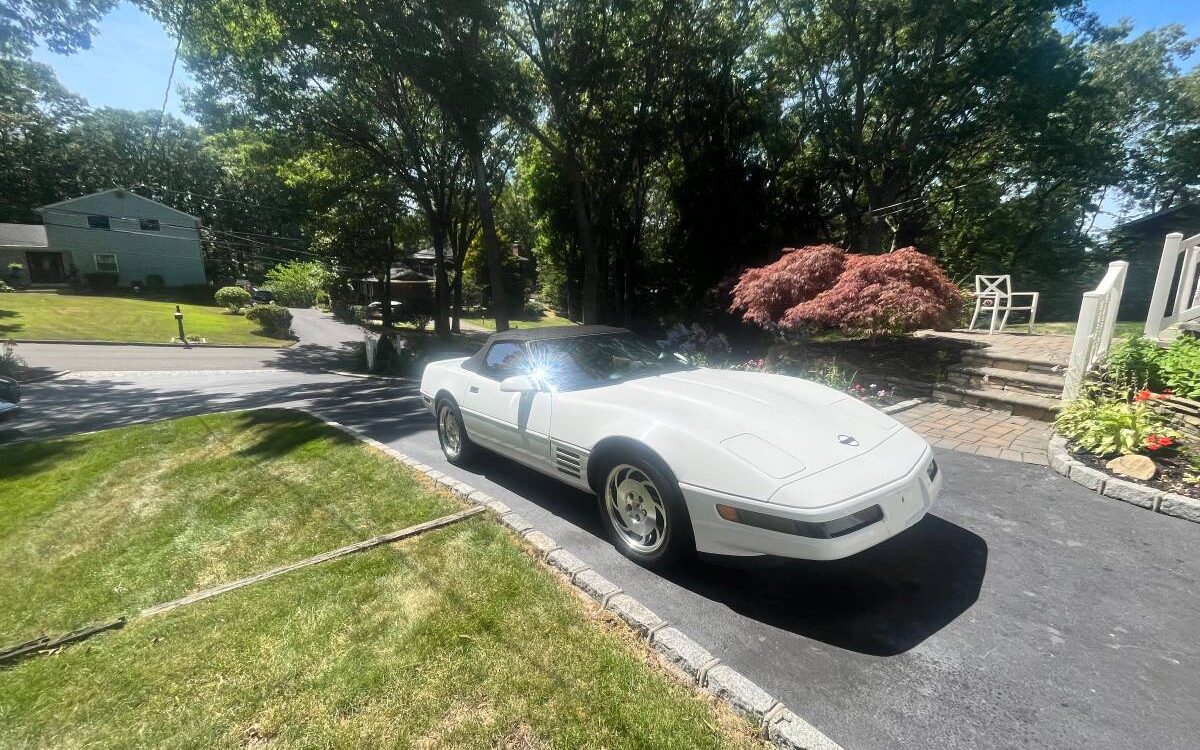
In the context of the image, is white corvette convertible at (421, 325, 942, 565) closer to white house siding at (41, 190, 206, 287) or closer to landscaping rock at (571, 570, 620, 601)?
landscaping rock at (571, 570, 620, 601)

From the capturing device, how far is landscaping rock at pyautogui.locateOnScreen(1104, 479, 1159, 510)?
338cm

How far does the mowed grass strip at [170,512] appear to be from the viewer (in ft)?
10.3

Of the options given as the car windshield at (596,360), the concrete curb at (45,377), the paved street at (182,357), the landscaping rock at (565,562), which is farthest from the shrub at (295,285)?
the landscaping rock at (565,562)

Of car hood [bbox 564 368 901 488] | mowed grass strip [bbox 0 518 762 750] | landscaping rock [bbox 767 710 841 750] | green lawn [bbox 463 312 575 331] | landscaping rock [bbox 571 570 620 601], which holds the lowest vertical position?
green lawn [bbox 463 312 575 331]

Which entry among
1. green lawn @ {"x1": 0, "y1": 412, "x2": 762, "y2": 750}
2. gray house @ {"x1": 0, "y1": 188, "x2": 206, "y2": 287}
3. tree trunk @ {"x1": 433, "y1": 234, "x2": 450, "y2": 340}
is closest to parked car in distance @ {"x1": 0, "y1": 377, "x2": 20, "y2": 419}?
green lawn @ {"x1": 0, "y1": 412, "x2": 762, "y2": 750}

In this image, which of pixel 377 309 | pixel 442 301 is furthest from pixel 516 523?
pixel 377 309

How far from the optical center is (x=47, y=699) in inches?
82.6

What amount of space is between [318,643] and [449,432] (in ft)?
9.01

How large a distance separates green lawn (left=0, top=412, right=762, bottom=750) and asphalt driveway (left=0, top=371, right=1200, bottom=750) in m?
0.47

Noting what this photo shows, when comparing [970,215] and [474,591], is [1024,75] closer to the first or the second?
[970,215]

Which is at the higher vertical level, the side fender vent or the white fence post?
the white fence post

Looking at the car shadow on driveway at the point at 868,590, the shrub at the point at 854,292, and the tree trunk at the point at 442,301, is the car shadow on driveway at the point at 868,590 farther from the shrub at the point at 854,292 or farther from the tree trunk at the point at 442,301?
the tree trunk at the point at 442,301

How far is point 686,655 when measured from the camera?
2127 millimetres

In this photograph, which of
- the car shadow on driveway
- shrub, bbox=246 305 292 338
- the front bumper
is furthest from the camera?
shrub, bbox=246 305 292 338
